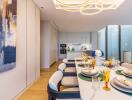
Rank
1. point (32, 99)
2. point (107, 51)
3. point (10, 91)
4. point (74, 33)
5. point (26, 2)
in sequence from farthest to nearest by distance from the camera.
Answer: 1. point (74, 33)
2. point (107, 51)
3. point (26, 2)
4. point (32, 99)
5. point (10, 91)

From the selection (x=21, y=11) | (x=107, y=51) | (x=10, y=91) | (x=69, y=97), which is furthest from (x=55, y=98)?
(x=107, y=51)

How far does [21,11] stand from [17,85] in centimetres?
170

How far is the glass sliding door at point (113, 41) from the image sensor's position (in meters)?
9.32

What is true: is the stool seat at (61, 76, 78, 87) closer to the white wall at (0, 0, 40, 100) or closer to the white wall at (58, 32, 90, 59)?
the white wall at (0, 0, 40, 100)

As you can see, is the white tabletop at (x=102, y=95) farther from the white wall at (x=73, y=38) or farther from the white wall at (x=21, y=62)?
the white wall at (x=73, y=38)

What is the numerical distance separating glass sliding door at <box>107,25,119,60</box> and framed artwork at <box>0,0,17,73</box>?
7.78 meters

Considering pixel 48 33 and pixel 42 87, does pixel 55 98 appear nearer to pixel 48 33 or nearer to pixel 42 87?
pixel 42 87

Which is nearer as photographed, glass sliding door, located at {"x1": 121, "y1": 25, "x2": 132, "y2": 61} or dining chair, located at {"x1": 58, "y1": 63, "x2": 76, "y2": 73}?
dining chair, located at {"x1": 58, "y1": 63, "x2": 76, "y2": 73}

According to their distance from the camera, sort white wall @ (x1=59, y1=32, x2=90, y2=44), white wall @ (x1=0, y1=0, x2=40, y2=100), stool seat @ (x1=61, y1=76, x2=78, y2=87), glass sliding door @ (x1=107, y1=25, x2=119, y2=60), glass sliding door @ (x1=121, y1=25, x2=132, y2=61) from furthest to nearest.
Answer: white wall @ (x1=59, y1=32, x2=90, y2=44) → glass sliding door @ (x1=107, y1=25, x2=119, y2=60) → glass sliding door @ (x1=121, y1=25, x2=132, y2=61) → white wall @ (x1=0, y1=0, x2=40, y2=100) → stool seat @ (x1=61, y1=76, x2=78, y2=87)

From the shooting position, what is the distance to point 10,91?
271 cm

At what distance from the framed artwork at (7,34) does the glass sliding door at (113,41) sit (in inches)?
306

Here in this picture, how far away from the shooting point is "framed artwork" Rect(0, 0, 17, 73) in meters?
2.28

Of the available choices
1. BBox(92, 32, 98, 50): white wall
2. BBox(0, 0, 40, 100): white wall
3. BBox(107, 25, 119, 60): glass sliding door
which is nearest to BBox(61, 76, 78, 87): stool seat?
BBox(0, 0, 40, 100): white wall

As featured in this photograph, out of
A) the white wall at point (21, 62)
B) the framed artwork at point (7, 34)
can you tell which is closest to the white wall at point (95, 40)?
the white wall at point (21, 62)
